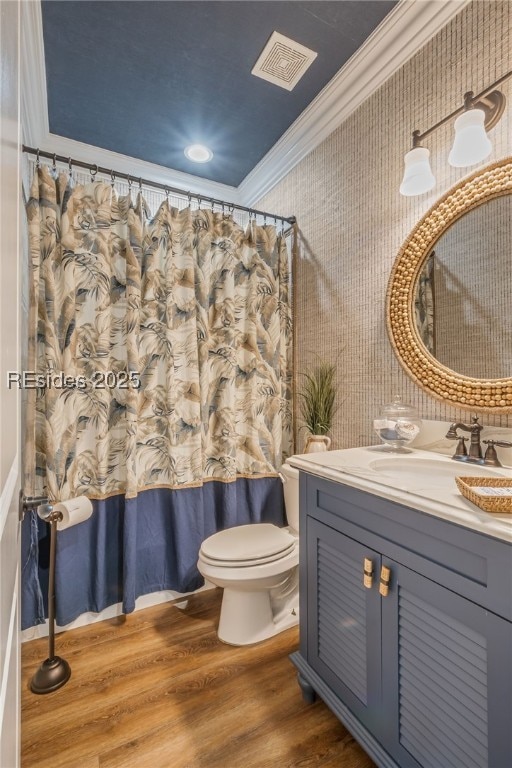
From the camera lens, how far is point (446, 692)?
33.1 inches

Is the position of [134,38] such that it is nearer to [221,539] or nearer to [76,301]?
[76,301]

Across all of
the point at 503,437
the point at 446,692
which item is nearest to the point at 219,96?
the point at 503,437

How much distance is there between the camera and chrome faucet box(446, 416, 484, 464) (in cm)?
122

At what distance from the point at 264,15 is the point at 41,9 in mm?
871

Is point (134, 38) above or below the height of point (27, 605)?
above

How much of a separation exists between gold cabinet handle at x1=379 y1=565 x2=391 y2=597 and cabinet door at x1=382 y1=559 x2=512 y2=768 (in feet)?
0.04

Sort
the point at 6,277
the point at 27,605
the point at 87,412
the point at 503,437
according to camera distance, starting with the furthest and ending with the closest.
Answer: the point at 87,412 → the point at 27,605 → the point at 503,437 → the point at 6,277

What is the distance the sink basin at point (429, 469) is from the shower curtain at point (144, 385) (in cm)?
95

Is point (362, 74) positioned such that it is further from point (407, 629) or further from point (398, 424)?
point (407, 629)

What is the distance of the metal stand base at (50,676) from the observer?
1385 millimetres

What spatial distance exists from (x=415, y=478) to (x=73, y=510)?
1366mm

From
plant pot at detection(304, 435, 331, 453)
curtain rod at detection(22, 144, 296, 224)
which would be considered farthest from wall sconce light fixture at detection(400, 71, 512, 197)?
plant pot at detection(304, 435, 331, 453)

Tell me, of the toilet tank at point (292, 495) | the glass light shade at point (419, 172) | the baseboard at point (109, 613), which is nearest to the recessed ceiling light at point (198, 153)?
the glass light shade at point (419, 172)

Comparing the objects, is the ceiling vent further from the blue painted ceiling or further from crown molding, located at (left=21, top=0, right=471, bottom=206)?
crown molding, located at (left=21, top=0, right=471, bottom=206)
